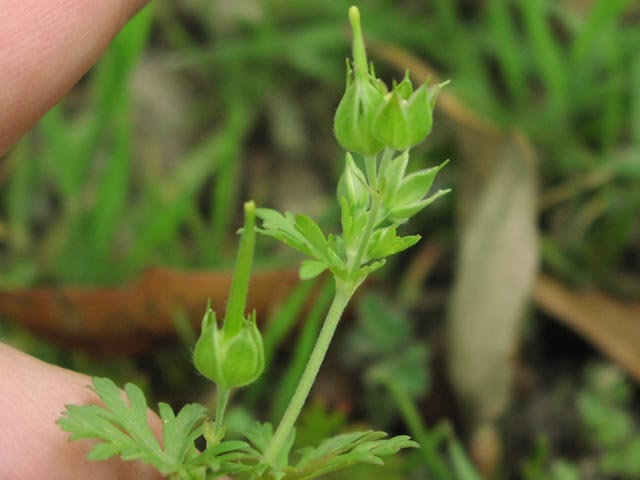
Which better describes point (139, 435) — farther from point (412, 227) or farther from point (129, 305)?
point (412, 227)

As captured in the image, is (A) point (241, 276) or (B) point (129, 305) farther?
(B) point (129, 305)

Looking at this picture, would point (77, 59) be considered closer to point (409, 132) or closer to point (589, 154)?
point (409, 132)

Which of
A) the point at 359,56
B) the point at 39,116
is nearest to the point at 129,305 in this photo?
the point at 39,116

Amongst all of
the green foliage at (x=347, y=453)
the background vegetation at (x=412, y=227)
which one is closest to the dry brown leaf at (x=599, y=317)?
the background vegetation at (x=412, y=227)

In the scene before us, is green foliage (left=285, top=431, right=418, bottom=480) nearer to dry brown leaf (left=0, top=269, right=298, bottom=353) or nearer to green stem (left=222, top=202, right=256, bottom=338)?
green stem (left=222, top=202, right=256, bottom=338)

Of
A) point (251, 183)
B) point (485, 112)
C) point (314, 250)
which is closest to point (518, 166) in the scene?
point (485, 112)

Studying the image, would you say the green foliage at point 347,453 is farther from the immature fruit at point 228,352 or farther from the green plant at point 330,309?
the immature fruit at point 228,352

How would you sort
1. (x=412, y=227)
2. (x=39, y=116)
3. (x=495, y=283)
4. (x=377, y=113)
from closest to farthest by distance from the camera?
(x=377, y=113) → (x=39, y=116) → (x=495, y=283) → (x=412, y=227)
